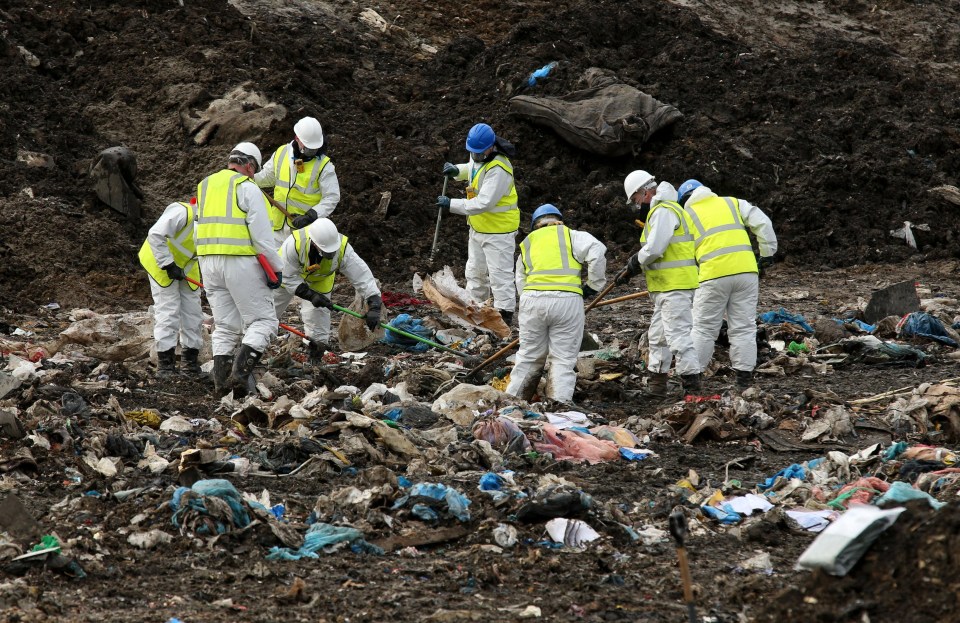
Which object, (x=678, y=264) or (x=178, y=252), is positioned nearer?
(x=678, y=264)

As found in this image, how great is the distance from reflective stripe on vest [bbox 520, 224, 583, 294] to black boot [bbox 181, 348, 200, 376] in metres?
2.98

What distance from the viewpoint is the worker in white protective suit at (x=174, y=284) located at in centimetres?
852

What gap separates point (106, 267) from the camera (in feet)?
40.9

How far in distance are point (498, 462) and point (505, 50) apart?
11.8 meters

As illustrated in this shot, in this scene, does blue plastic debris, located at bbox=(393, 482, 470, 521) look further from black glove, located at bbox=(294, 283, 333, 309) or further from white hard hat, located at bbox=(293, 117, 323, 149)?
white hard hat, located at bbox=(293, 117, 323, 149)

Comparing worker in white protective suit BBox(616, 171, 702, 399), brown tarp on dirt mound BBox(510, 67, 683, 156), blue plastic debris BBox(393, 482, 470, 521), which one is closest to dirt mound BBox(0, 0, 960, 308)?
brown tarp on dirt mound BBox(510, 67, 683, 156)

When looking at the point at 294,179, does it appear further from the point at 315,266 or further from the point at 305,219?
the point at 315,266

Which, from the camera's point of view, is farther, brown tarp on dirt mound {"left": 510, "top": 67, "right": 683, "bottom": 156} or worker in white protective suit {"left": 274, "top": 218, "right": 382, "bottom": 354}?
brown tarp on dirt mound {"left": 510, "top": 67, "right": 683, "bottom": 156}

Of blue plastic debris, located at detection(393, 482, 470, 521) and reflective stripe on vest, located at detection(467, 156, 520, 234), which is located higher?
reflective stripe on vest, located at detection(467, 156, 520, 234)

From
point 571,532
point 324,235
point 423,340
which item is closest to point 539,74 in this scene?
point 423,340

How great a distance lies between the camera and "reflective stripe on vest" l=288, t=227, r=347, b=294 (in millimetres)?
8828

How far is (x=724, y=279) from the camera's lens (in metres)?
8.62

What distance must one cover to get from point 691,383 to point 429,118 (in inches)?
345

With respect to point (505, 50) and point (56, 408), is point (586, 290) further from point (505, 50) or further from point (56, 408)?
point (505, 50)
